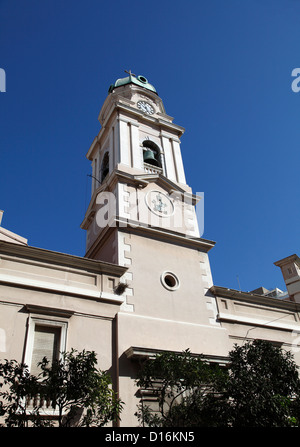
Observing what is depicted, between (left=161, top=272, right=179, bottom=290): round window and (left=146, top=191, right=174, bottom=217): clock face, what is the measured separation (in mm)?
3201

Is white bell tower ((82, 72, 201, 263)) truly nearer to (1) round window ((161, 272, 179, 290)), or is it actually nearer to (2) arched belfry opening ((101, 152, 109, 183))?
(2) arched belfry opening ((101, 152, 109, 183))

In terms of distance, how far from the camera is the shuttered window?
35.1 feet

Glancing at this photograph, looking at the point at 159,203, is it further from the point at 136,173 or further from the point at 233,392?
the point at 233,392

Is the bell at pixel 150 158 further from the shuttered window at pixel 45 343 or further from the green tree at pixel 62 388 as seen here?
the green tree at pixel 62 388

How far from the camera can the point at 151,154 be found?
19453 mm

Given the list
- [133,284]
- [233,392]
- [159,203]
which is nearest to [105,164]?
[159,203]

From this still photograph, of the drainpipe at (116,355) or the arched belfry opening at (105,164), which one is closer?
the drainpipe at (116,355)

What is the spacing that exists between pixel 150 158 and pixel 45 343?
11.3m

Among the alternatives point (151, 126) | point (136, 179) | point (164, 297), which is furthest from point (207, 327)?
point (151, 126)

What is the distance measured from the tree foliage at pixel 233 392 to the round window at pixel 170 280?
439 centimetres

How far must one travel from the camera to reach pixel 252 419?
8781 millimetres

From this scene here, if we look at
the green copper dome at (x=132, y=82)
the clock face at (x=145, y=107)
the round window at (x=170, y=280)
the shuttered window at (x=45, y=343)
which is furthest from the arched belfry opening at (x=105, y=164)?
the shuttered window at (x=45, y=343)

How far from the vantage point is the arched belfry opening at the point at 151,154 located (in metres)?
19.4
